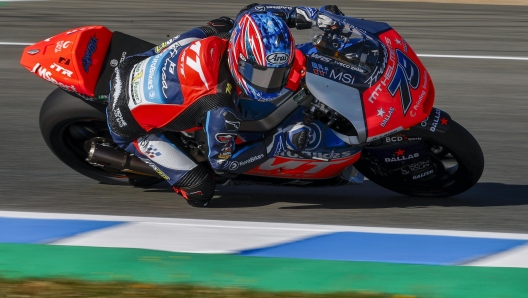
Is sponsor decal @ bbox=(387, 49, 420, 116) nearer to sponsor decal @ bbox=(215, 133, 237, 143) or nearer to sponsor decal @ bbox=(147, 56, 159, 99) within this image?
sponsor decal @ bbox=(215, 133, 237, 143)

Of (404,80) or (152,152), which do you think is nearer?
(404,80)

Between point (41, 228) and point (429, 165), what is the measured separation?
8.14ft

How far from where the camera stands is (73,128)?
5750 millimetres

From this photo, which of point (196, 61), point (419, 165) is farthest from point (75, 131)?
point (419, 165)

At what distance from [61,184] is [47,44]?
102cm

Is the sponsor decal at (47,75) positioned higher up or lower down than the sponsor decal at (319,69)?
lower down

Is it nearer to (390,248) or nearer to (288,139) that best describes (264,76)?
(288,139)

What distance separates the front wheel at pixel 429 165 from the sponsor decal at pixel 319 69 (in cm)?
69

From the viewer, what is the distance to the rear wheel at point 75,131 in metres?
5.54

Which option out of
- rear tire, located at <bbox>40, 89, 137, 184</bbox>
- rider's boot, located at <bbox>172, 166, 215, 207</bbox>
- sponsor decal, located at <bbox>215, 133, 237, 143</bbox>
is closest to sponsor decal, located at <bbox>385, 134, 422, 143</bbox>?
sponsor decal, located at <bbox>215, 133, 237, 143</bbox>

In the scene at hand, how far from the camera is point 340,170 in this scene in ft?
17.8

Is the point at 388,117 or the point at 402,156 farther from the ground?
the point at 388,117

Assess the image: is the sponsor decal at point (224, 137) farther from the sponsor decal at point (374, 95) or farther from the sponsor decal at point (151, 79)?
the sponsor decal at point (374, 95)

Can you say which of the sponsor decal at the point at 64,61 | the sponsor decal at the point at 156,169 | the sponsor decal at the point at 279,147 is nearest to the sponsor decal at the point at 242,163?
the sponsor decal at the point at 279,147
